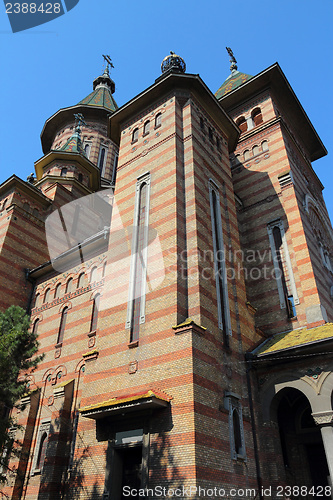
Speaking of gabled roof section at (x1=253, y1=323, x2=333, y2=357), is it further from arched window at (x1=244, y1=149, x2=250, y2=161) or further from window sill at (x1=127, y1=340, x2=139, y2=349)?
arched window at (x1=244, y1=149, x2=250, y2=161)

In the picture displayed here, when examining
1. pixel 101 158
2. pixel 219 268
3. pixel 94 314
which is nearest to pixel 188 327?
pixel 219 268

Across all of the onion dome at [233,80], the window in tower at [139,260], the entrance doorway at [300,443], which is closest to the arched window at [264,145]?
the onion dome at [233,80]

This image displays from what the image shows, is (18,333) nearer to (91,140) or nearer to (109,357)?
(109,357)

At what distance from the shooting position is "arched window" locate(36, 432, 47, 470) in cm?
1588

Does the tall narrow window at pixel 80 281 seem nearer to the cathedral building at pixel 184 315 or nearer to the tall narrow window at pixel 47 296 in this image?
the cathedral building at pixel 184 315

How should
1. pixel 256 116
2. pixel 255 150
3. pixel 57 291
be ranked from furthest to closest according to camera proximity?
pixel 256 116, pixel 255 150, pixel 57 291

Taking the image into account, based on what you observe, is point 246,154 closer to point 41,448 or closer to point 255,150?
point 255,150

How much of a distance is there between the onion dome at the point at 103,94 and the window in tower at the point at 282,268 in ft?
84.4

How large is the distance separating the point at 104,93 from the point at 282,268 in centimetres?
3209

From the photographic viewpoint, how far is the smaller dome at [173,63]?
2114cm

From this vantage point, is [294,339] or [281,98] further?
[281,98]

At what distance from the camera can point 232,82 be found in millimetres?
30359

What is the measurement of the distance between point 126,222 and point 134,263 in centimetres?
249

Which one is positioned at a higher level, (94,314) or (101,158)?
(101,158)
